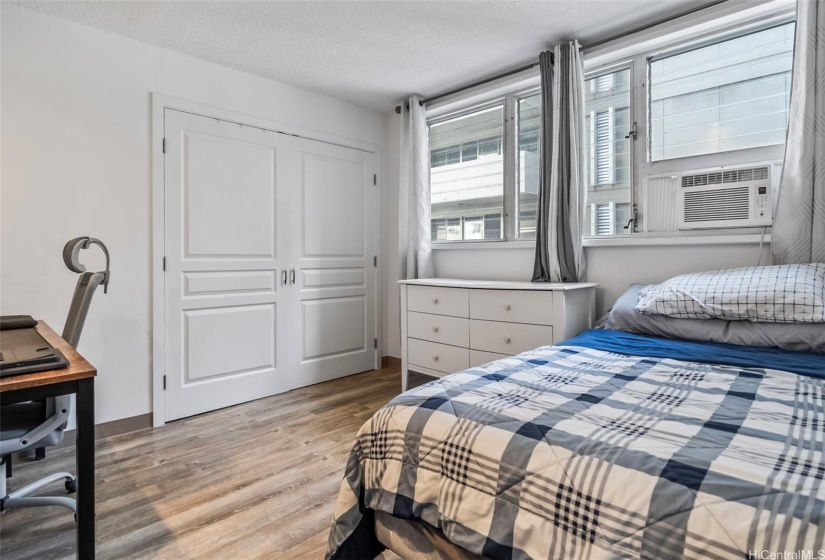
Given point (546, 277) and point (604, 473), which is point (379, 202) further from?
point (604, 473)

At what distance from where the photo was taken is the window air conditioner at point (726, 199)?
2252 millimetres

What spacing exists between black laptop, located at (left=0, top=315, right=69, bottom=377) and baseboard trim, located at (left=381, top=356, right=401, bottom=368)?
2785mm

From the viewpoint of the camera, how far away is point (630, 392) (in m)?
1.25

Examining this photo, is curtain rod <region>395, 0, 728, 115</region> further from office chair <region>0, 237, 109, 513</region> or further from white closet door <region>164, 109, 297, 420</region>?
office chair <region>0, 237, 109, 513</region>

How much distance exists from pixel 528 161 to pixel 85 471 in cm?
314

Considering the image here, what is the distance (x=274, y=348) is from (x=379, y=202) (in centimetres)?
167

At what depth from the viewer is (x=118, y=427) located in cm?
269

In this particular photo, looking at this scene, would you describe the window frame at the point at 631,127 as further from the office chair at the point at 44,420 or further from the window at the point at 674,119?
the office chair at the point at 44,420

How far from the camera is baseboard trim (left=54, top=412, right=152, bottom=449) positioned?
2.52 metres

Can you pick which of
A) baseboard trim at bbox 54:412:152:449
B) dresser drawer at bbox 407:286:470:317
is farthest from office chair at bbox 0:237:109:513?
dresser drawer at bbox 407:286:470:317

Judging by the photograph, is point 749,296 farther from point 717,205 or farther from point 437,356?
point 437,356

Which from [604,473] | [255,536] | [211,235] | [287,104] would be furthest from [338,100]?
[604,473]

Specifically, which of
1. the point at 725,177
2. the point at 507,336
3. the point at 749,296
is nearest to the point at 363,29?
the point at 507,336

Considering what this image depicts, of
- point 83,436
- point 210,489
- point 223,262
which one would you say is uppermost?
point 223,262
